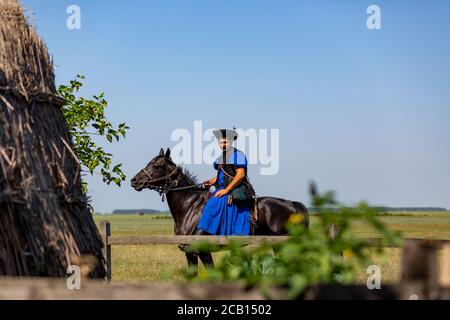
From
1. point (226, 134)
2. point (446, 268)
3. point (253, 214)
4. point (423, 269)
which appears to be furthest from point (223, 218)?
point (423, 269)

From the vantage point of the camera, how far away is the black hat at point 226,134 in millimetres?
12508

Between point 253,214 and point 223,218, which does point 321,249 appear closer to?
point 223,218

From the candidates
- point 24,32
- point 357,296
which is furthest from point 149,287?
point 24,32

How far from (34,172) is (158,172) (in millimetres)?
6523

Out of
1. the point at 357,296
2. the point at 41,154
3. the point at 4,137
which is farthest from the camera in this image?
the point at 41,154

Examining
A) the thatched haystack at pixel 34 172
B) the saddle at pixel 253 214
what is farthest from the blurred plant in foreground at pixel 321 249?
the saddle at pixel 253 214

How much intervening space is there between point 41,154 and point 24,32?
1.49 meters

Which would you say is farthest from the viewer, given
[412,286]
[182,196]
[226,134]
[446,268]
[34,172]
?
[182,196]

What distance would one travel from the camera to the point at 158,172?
46.2 ft

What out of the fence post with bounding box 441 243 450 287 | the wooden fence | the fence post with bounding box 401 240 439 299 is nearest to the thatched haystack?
the wooden fence

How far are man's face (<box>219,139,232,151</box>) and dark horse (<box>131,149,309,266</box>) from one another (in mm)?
1459

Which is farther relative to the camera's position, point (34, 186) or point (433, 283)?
point (34, 186)
